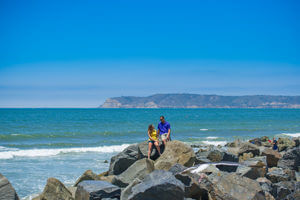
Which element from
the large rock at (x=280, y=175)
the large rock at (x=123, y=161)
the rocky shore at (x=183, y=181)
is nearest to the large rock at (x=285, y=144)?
the rocky shore at (x=183, y=181)

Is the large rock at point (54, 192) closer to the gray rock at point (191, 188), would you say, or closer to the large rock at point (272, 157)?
the gray rock at point (191, 188)

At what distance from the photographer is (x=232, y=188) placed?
6727 millimetres

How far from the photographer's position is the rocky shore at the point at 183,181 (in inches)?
242

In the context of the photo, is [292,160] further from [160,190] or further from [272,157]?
[160,190]

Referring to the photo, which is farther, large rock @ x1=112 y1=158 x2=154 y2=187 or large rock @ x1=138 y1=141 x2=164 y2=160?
large rock @ x1=138 y1=141 x2=164 y2=160

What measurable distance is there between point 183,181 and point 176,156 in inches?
126

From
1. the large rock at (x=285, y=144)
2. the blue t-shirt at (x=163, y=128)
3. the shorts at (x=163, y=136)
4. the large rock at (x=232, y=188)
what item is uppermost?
the blue t-shirt at (x=163, y=128)

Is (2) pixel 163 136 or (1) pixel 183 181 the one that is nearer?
(1) pixel 183 181

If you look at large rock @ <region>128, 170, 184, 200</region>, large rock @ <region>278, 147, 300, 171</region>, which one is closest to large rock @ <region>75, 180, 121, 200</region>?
large rock @ <region>128, 170, 184, 200</region>

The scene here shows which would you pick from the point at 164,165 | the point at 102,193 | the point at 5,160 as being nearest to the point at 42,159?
the point at 5,160

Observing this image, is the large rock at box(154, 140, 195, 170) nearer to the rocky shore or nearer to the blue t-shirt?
the rocky shore

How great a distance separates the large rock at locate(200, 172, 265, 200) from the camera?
654cm

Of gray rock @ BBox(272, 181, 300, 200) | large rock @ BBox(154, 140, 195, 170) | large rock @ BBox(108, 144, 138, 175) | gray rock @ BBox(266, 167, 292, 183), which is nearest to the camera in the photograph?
gray rock @ BBox(272, 181, 300, 200)

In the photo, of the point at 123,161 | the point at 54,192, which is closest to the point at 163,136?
the point at 123,161
